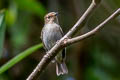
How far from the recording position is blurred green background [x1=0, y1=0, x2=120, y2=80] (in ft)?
14.9

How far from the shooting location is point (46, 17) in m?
4.57

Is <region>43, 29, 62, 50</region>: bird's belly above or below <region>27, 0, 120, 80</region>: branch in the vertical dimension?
below

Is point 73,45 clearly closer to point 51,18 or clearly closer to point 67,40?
point 51,18

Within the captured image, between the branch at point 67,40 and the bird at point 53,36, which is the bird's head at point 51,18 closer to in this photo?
the bird at point 53,36

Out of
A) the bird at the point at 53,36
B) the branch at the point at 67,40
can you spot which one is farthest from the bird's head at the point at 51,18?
the branch at the point at 67,40

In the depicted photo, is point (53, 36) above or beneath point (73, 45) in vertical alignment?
above

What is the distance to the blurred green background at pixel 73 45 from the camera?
4.55 m

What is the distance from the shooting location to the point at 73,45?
497cm

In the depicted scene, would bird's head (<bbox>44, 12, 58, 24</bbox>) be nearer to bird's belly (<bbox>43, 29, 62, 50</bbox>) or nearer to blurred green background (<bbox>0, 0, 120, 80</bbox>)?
blurred green background (<bbox>0, 0, 120, 80</bbox>)

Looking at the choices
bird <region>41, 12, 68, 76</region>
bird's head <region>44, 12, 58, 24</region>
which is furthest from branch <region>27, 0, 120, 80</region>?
bird's head <region>44, 12, 58, 24</region>

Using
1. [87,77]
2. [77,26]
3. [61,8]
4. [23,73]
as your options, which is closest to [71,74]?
[87,77]

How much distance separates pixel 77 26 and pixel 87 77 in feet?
8.21

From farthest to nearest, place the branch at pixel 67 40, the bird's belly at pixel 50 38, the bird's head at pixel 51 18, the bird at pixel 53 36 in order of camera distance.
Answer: the bird's head at pixel 51 18 → the bird's belly at pixel 50 38 → the bird at pixel 53 36 → the branch at pixel 67 40

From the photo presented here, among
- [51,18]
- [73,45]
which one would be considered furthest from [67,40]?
[73,45]
